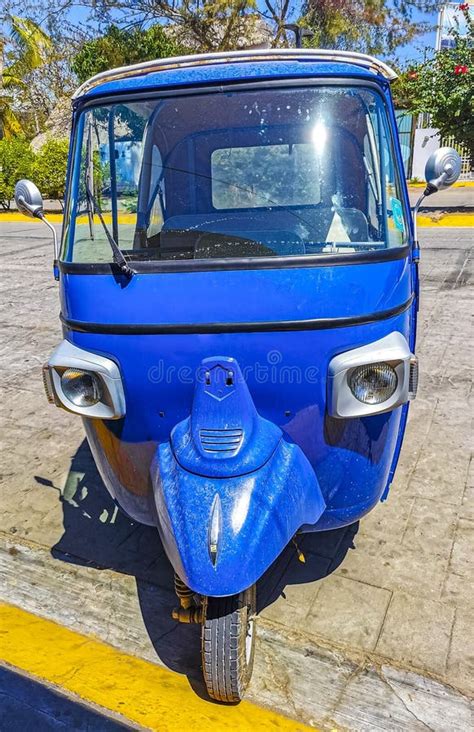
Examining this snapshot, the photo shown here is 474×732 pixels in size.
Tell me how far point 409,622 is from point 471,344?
3.84 m

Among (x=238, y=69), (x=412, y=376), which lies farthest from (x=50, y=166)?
(x=412, y=376)

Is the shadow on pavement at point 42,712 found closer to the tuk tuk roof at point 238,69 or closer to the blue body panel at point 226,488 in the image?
the blue body panel at point 226,488

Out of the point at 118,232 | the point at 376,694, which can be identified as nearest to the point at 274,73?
the point at 118,232

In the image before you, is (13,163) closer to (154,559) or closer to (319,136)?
(154,559)

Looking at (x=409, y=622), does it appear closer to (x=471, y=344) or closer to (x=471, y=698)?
(x=471, y=698)

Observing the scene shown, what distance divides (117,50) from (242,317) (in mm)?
18300

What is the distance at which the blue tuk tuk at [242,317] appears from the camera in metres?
2.16

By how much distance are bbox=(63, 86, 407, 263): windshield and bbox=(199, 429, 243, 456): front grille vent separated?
0.72m

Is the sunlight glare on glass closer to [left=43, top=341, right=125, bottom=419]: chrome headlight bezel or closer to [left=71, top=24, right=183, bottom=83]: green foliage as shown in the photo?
[left=43, top=341, right=125, bottom=419]: chrome headlight bezel

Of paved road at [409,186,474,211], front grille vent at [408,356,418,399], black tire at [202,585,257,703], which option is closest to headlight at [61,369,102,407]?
black tire at [202,585,257,703]

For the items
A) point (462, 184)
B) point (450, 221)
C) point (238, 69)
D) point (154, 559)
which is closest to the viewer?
point (238, 69)

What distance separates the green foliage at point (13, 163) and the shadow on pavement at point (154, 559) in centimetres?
1658

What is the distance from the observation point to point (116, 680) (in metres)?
2.45

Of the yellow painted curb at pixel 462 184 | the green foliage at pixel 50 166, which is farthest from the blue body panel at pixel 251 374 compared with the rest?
the yellow painted curb at pixel 462 184
